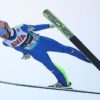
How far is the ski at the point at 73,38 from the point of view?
177 centimetres

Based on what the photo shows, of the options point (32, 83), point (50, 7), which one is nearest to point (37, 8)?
point (50, 7)

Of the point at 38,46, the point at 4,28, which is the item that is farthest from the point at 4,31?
the point at 38,46

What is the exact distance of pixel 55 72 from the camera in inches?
71.0

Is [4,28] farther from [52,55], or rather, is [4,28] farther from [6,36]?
[52,55]

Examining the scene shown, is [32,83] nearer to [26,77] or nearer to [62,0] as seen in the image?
[26,77]

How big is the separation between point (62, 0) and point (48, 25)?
0.20 m

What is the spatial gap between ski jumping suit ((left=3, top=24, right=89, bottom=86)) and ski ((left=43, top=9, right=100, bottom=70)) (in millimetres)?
40

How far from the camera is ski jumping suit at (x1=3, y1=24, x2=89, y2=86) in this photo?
1.79 metres

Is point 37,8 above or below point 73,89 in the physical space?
above

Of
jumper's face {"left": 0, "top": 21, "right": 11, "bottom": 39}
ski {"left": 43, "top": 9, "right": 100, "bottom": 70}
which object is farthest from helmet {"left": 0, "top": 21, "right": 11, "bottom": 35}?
ski {"left": 43, "top": 9, "right": 100, "bottom": 70}

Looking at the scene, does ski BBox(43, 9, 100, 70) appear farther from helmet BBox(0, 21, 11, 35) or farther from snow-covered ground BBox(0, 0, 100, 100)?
helmet BBox(0, 21, 11, 35)

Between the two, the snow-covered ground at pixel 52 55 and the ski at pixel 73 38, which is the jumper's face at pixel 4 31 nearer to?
the snow-covered ground at pixel 52 55

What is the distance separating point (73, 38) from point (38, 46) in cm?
23

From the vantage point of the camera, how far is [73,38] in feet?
5.85
